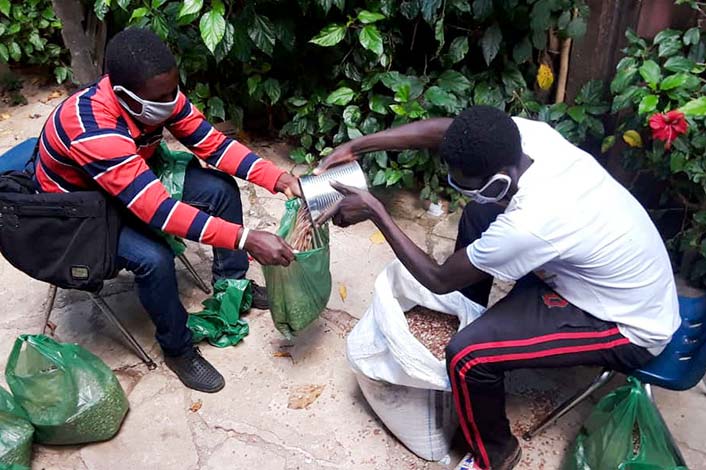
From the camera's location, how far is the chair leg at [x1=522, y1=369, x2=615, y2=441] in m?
2.13

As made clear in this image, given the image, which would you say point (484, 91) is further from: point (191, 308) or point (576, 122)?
point (191, 308)

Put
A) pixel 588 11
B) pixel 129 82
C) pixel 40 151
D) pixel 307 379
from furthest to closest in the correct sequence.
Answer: pixel 588 11 < pixel 307 379 < pixel 40 151 < pixel 129 82

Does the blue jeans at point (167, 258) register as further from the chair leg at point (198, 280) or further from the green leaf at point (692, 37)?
the green leaf at point (692, 37)

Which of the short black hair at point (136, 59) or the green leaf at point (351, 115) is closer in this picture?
the short black hair at point (136, 59)

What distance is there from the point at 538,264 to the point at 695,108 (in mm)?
1059

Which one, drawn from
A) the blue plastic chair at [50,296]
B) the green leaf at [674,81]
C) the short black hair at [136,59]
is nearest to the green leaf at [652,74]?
the green leaf at [674,81]

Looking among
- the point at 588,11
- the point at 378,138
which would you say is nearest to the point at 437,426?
the point at 378,138

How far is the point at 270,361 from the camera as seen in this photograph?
2.64 m

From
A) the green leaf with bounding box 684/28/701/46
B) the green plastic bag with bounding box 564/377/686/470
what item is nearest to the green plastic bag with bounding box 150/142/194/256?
the green plastic bag with bounding box 564/377/686/470

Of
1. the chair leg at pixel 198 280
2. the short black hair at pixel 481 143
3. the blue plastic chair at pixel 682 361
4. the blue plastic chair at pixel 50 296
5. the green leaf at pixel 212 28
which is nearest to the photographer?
the short black hair at pixel 481 143

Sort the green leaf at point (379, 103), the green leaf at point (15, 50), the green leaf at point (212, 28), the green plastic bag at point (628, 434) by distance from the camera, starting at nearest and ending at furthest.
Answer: the green plastic bag at point (628, 434) < the green leaf at point (212, 28) < the green leaf at point (379, 103) < the green leaf at point (15, 50)

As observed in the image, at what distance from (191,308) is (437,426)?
1.25 m

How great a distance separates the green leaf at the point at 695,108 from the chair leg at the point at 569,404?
96 centimetres

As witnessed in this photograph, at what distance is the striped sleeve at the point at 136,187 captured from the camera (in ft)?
6.93
